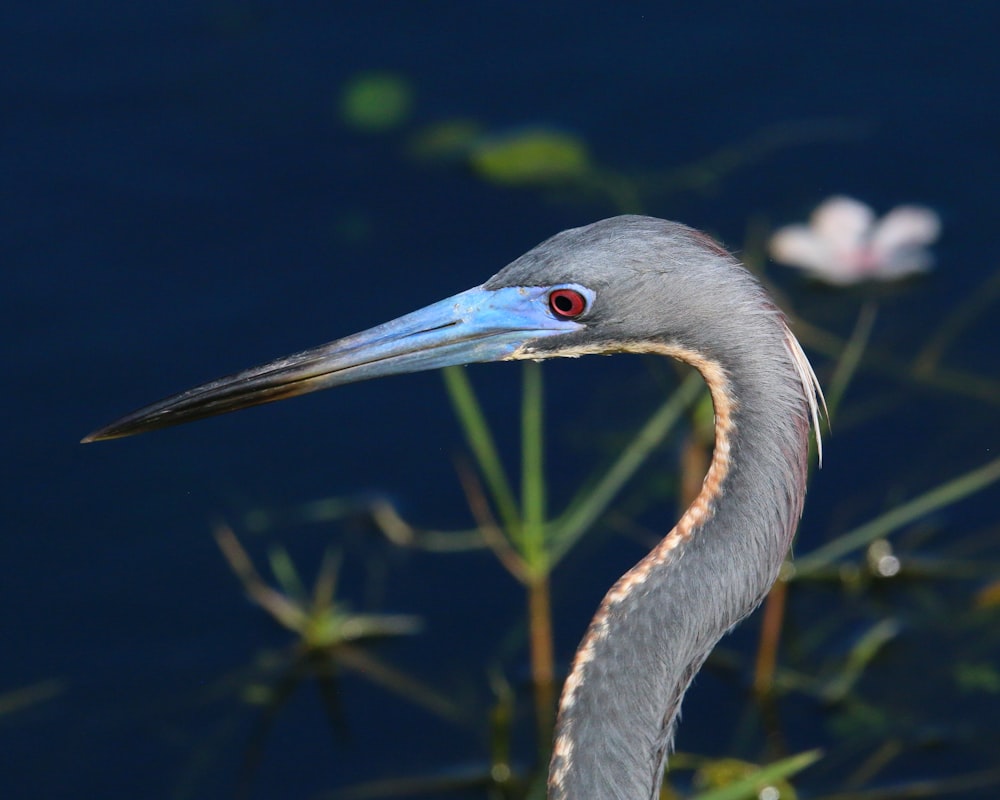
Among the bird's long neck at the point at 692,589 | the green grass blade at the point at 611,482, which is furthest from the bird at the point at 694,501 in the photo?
the green grass blade at the point at 611,482

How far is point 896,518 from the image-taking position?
393 centimetres

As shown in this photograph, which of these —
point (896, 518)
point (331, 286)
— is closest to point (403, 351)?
point (896, 518)

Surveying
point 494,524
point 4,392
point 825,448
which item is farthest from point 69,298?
point 825,448

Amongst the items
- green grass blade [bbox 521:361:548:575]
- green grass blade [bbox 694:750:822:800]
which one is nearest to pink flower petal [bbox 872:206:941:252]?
green grass blade [bbox 521:361:548:575]

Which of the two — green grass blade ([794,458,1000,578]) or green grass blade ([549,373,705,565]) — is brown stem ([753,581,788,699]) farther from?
green grass blade ([549,373,705,565])

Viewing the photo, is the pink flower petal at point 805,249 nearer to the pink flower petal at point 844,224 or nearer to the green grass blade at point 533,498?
the pink flower petal at point 844,224

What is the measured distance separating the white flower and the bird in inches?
94.3

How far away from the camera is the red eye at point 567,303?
265 centimetres

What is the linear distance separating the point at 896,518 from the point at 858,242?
1.29 m

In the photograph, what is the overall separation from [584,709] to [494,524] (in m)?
1.84

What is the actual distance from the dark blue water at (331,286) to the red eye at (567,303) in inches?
70.5

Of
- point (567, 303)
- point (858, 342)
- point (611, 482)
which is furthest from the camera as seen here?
point (858, 342)

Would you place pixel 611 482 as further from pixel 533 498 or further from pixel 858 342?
pixel 858 342

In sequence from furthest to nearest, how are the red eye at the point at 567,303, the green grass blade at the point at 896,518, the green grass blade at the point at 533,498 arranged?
the green grass blade at the point at 896,518 → the green grass blade at the point at 533,498 → the red eye at the point at 567,303
